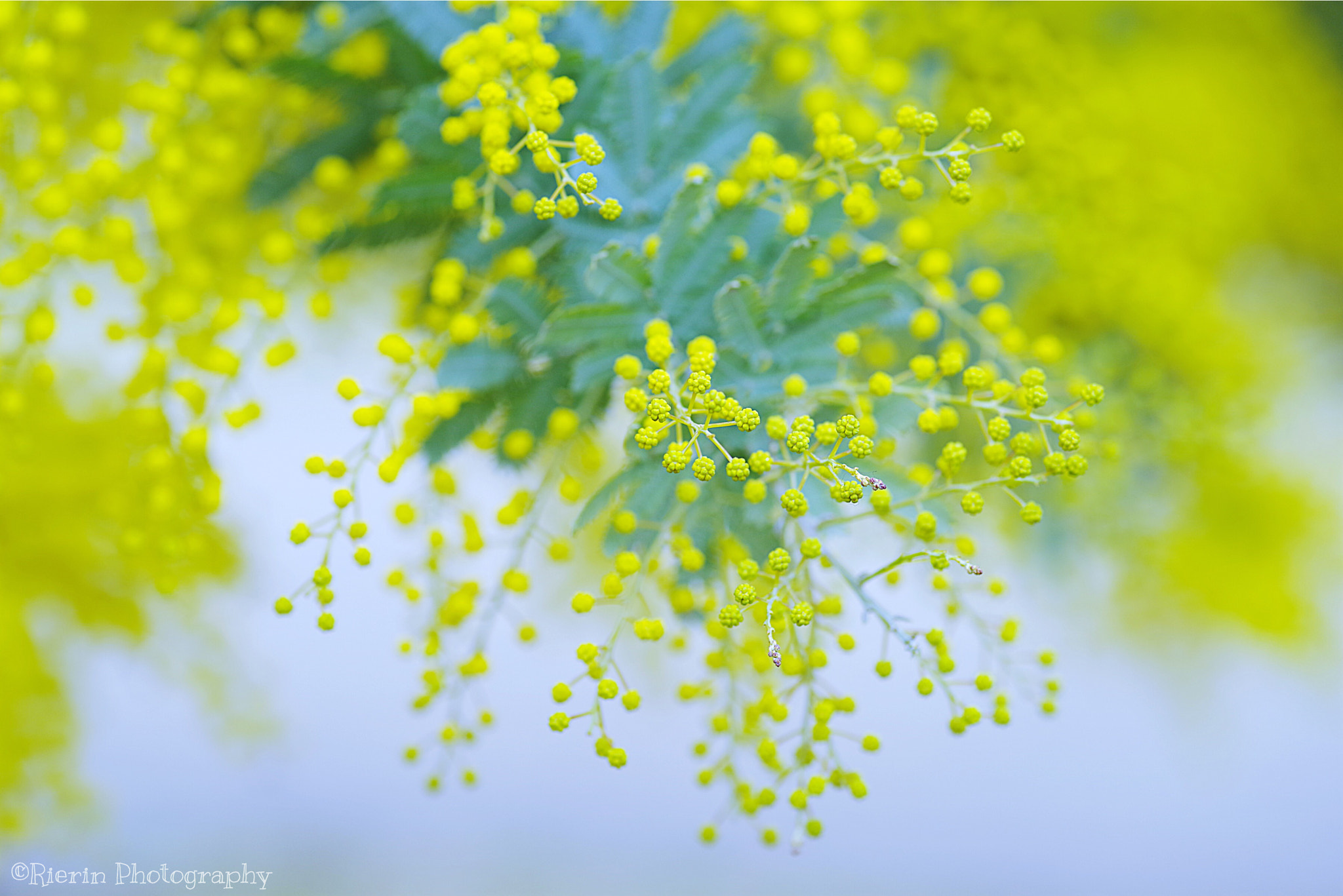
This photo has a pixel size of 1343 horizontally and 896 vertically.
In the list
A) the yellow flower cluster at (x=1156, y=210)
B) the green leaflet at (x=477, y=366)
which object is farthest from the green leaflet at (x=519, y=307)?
the yellow flower cluster at (x=1156, y=210)

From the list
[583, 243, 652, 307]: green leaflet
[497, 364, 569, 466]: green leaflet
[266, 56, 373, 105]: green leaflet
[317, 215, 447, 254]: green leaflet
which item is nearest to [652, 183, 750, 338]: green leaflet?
[583, 243, 652, 307]: green leaflet

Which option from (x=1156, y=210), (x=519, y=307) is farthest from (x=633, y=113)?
(x=1156, y=210)

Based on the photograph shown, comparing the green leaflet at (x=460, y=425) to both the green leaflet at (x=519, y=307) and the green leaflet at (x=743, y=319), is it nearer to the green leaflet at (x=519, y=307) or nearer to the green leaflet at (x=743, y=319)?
the green leaflet at (x=519, y=307)

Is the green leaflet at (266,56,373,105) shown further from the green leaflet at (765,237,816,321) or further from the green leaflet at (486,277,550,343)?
the green leaflet at (765,237,816,321)

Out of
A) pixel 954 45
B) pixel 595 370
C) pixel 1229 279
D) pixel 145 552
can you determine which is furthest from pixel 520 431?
pixel 1229 279

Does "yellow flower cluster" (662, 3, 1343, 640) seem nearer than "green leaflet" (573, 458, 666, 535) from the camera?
No

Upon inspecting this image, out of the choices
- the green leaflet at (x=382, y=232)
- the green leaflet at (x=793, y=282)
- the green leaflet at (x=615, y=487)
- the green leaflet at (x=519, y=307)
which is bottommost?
the green leaflet at (x=615, y=487)

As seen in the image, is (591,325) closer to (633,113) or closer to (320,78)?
(633,113)

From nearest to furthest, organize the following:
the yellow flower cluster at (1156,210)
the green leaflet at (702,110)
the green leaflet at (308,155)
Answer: the green leaflet at (702,110) → the green leaflet at (308,155) → the yellow flower cluster at (1156,210)

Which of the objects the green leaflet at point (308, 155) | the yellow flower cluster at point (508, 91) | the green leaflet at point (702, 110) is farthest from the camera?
the green leaflet at point (308, 155)

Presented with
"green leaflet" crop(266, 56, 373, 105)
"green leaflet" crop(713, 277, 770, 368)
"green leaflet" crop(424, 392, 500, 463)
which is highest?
"green leaflet" crop(266, 56, 373, 105)

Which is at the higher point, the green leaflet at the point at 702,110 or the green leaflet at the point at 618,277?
the green leaflet at the point at 702,110
